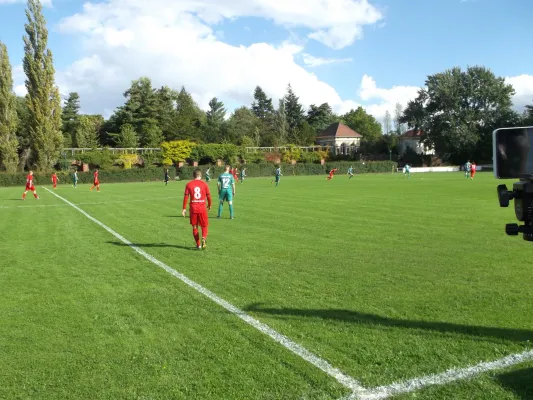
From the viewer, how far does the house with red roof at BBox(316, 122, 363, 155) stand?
103 meters

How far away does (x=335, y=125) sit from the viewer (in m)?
107

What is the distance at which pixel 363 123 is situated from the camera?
123 meters

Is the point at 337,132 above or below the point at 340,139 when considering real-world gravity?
above

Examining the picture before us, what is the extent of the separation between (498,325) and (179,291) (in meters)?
4.26

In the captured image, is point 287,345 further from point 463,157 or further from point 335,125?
point 335,125

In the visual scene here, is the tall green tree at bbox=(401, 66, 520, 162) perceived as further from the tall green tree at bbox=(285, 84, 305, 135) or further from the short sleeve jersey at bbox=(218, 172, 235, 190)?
the short sleeve jersey at bbox=(218, 172, 235, 190)

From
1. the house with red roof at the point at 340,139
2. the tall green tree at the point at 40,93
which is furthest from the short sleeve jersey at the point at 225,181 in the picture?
the house with red roof at the point at 340,139

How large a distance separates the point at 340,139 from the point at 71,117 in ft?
188

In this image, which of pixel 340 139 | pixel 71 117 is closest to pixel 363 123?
pixel 340 139

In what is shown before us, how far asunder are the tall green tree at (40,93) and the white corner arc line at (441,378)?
64.4 meters

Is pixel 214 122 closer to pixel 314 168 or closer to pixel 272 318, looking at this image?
pixel 314 168

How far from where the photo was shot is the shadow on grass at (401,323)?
4695 mm

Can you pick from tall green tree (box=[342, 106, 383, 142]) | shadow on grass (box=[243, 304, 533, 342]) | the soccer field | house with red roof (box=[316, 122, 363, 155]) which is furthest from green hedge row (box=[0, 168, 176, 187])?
tall green tree (box=[342, 106, 383, 142])

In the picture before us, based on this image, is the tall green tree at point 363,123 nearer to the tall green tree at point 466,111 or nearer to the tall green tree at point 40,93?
the tall green tree at point 466,111
